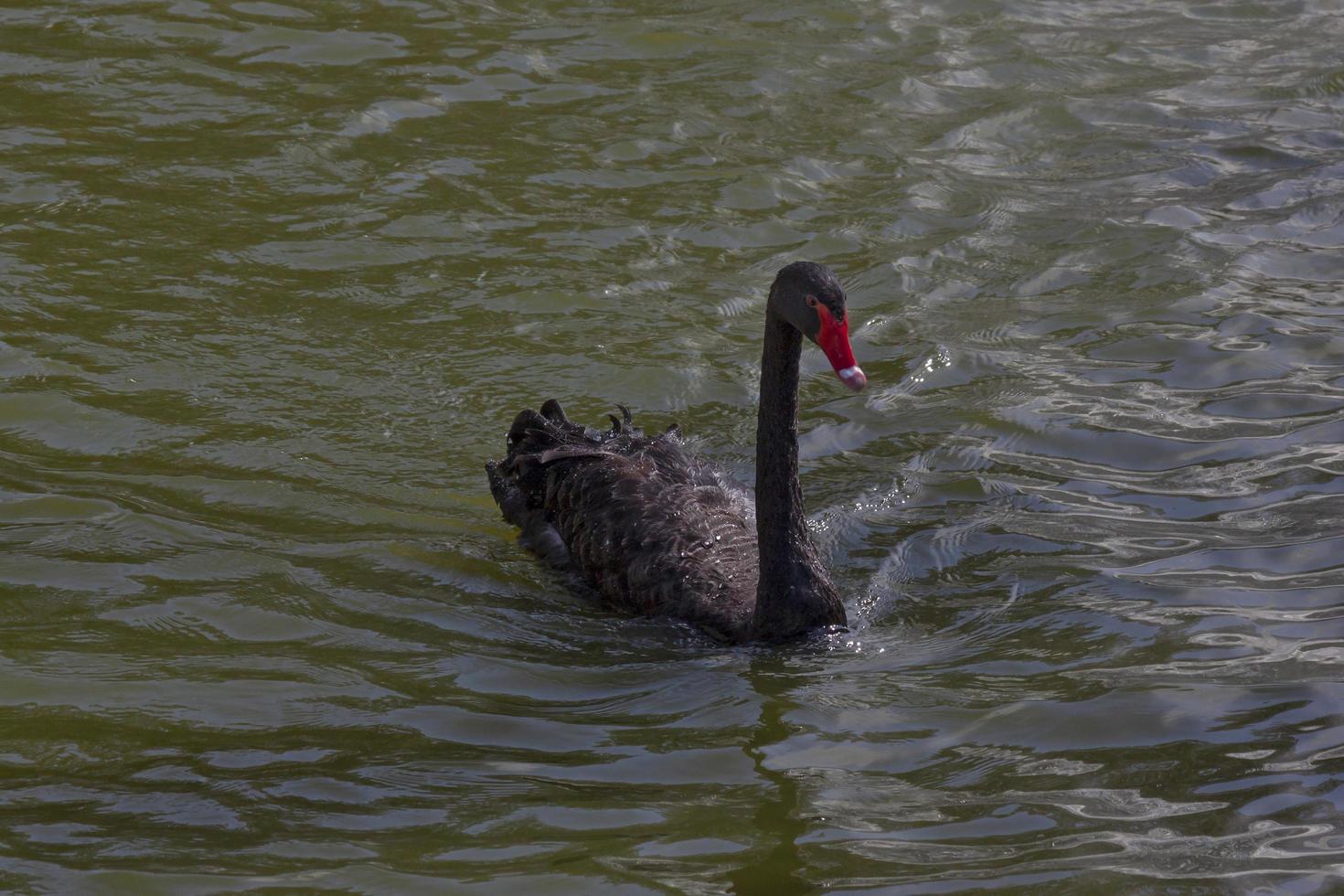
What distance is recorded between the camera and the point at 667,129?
33.3 feet

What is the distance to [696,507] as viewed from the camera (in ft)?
20.4

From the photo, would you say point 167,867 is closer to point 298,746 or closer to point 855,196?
point 298,746

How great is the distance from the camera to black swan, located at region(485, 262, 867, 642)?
5473 millimetres

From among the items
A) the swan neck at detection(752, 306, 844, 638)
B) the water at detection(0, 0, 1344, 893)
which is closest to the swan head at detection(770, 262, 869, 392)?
the swan neck at detection(752, 306, 844, 638)

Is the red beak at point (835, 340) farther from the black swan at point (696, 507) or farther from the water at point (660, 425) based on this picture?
the water at point (660, 425)

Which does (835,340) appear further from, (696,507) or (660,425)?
(660,425)

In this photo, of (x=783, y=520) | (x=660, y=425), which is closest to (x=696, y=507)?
(x=783, y=520)

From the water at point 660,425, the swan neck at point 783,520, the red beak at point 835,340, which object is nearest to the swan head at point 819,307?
the red beak at point 835,340

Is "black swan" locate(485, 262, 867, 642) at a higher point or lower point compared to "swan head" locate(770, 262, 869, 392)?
lower

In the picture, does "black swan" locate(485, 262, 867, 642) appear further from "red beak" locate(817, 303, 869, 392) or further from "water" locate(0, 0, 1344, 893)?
"water" locate(0, 0, 1344, 893)

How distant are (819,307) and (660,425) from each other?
234 centimetres

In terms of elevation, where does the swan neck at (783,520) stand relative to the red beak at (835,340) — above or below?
below

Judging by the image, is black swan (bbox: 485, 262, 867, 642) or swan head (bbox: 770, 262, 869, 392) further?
black swan (bbox: 485, 262, 867, 642)

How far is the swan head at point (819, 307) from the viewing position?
5.10 metres
